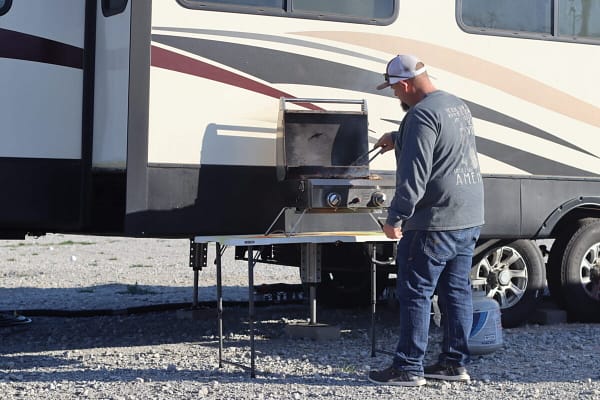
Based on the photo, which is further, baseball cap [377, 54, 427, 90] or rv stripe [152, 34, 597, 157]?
rv stripe [152, 34, 597, 157]

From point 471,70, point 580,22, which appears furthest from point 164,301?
point 580,22

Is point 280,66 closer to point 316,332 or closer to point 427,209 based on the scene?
point 427,209

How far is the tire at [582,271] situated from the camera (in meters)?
8.41

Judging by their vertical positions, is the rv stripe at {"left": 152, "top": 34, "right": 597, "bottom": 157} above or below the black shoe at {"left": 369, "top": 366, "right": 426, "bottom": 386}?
above

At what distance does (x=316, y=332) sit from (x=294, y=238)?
1.31 m

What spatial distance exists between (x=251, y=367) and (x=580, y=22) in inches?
160

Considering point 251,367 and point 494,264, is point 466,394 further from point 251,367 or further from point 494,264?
point 494,264

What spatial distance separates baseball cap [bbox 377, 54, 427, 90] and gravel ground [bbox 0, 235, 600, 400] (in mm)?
1796

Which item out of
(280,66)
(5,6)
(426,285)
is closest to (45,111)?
(5,6)

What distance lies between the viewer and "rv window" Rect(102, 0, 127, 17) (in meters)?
7.04

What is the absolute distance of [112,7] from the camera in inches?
281

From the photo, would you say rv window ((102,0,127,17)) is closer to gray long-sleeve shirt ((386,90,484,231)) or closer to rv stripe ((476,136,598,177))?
gray long-sleeve shirt ((386,90,484,231))

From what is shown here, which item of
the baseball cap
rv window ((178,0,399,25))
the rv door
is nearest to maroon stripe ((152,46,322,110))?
rv window ((178,0,399,25))

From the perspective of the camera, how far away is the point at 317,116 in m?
7.20
